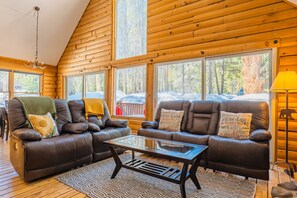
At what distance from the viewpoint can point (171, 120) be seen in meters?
3.46

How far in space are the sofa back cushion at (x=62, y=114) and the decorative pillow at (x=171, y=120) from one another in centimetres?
172

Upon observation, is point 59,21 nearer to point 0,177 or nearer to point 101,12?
point 101,12

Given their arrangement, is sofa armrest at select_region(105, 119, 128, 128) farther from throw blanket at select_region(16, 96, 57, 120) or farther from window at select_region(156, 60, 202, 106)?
window at select_region(156, 60, 202, 106)

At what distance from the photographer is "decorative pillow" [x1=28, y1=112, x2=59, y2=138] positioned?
2.63 m

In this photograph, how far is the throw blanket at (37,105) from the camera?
9.11 feet

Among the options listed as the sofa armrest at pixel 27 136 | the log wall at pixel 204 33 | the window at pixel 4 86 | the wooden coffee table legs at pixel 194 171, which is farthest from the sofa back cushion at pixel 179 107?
the window at pixel 4 86

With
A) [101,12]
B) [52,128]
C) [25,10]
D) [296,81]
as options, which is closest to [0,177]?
[52,128]

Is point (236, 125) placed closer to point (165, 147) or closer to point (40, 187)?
point (165, 147)

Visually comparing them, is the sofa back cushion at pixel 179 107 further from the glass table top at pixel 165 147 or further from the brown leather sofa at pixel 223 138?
the glass table top at pixel 165 147

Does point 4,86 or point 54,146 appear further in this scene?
point 4,86

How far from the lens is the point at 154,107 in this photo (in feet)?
14.9

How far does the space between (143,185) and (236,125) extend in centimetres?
165

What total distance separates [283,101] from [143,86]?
117 inches

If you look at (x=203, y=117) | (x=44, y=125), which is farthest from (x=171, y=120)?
(x=44, y=125)
